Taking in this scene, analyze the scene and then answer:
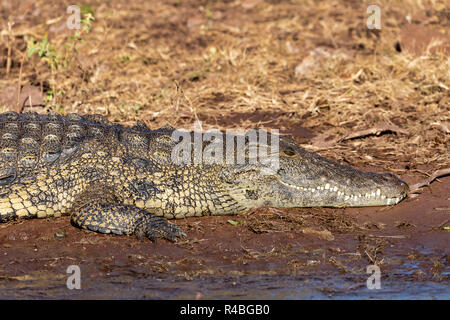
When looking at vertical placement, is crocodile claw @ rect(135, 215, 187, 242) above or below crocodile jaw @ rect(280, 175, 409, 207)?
below

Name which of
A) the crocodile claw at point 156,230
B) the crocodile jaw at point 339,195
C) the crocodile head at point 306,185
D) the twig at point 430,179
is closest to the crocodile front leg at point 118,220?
the crocodile claw at point 156,230

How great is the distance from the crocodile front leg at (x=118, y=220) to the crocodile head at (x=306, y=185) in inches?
30.0

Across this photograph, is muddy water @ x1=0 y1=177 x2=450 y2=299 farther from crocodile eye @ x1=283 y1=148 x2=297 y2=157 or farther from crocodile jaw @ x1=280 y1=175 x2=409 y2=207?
crocodile eye @ x1=283 y1=148 x2=297 y2=157

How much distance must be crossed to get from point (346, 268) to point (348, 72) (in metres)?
4.62

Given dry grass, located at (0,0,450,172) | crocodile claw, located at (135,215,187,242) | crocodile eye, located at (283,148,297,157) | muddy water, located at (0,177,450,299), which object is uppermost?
dry grass, located at (0,0,450,172)

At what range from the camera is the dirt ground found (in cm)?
454

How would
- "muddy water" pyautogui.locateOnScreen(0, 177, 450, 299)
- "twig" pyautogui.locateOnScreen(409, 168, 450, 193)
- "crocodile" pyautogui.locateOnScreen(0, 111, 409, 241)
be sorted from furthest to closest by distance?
"twig" pyautogui.locateOnScreen(409, 168, 450, 193)
"crocodile" pyautogui.locateOnScreen(0, 111, 409, 241)
"muddy water" pyautogui.locateOnScreen(0, 177, 450, 299)

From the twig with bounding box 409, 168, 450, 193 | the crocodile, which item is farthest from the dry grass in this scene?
the crocodile

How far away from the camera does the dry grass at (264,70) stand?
24.9ft

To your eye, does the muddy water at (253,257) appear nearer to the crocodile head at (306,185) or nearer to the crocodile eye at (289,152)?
the crocodile head at (306,185)

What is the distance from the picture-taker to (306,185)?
5.58 meters

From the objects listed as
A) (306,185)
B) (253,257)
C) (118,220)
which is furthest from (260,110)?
(253,257)

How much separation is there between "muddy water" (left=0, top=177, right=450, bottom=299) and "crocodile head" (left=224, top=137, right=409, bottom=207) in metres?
0.09

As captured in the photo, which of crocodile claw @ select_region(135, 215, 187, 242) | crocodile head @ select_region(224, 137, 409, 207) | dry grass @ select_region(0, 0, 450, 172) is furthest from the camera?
dry grass @ select_region(0, 0, 450, 172)
